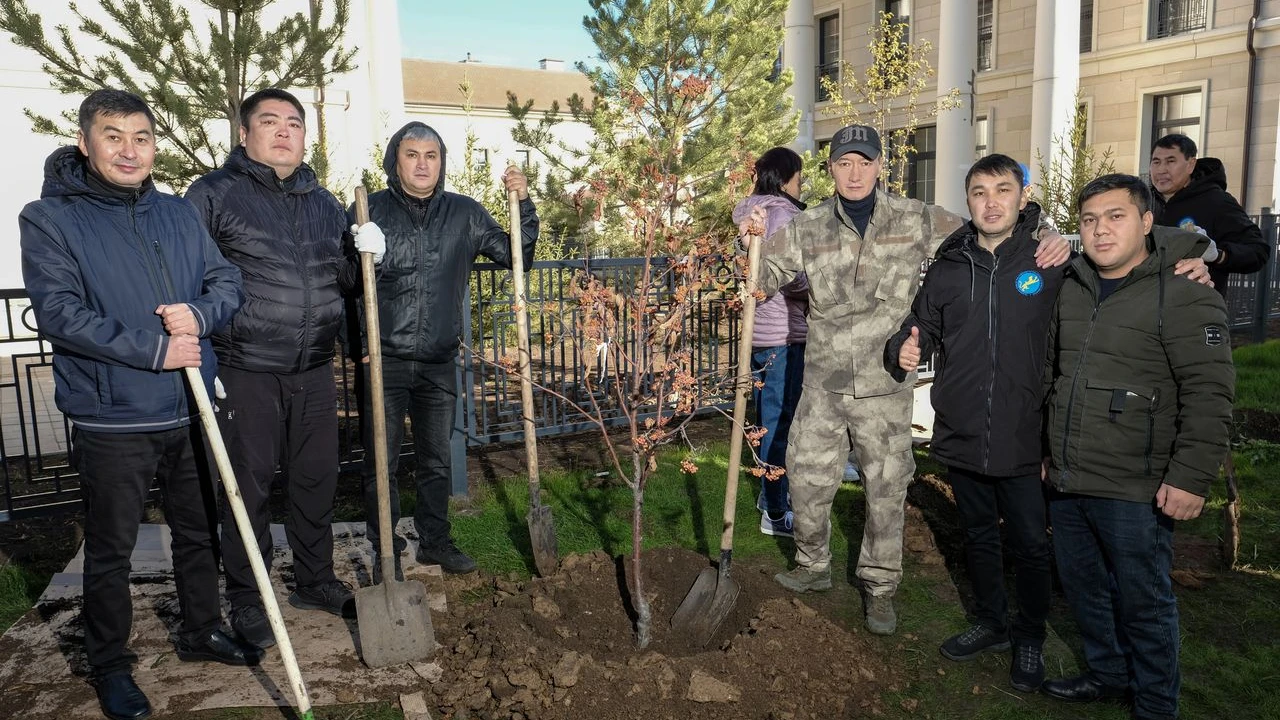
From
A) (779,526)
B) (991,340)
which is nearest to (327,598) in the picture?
(779,526)

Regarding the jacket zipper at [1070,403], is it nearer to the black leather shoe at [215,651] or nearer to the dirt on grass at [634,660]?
the dirt on grass at [634,660]

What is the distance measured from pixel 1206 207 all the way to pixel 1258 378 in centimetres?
489

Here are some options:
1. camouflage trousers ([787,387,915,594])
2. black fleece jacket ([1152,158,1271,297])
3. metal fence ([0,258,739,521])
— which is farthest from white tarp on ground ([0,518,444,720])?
black fleece jacket ([1152,158,1271,297])

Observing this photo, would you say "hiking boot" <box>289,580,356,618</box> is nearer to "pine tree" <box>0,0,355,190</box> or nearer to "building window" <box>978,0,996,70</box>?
"pine tree" <box>0,0,355,190</box>

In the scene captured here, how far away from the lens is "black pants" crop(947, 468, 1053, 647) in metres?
3.34

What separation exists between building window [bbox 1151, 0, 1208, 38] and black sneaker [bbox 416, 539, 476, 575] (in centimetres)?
2099

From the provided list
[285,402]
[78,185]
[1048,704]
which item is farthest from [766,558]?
[78,185]

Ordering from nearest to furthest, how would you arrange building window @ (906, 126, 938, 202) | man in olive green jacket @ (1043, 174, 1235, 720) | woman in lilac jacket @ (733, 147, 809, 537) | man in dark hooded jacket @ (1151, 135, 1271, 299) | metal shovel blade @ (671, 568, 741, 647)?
man in olive green jacket @ (1043, 174, 1235, 720)
metal shovel blade @ (671, 568, 741, 647)
man in dark hooded jacket @ (1151, 135, 1271, 299)
woman in lilac jacket @ (733, 147, 809, 537)
building window @ (906, 126, 938, 202)

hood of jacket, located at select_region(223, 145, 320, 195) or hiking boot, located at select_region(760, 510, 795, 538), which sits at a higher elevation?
hood of jacket, located at select_region(223, 145, 320, 195)

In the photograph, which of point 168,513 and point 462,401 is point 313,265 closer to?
point 168,513

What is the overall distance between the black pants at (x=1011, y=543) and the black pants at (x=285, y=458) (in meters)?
2.66

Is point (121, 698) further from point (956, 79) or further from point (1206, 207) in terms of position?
point (956, 79)

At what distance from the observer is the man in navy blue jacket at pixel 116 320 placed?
2916mm

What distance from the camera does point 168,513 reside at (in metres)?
3.30
